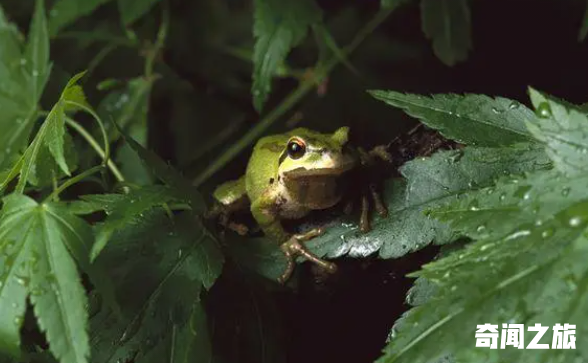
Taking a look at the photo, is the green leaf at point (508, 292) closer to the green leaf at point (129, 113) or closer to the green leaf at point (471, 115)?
the green leaf at point (471, 115)

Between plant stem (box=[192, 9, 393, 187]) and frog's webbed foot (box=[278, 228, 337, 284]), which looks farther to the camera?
plant stem (box=[192, 9, 393, 187])

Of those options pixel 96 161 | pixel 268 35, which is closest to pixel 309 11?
pixel 268 35

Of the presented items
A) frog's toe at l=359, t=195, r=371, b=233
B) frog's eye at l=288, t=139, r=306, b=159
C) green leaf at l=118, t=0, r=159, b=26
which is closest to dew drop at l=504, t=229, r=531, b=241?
frog's toe at l=359, t=195, r=371, b=233

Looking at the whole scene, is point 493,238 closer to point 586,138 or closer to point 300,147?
point 586,138

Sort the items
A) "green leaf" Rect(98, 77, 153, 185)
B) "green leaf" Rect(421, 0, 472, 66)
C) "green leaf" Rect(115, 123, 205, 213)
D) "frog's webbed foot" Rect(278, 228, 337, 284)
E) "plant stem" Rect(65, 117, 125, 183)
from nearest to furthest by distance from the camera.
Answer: "green leaf" Rect(115, 123, 205, 213), "frog's webbed foot" Rect(278, 228, 337, 284), "plant stem" Rect(65, 117, 125, 183), "green leaf" Rect(421, 0, 472, 66), "green leaf" Rect(98, 77, 153, 185)

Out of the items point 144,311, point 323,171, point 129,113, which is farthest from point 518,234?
point 129,113

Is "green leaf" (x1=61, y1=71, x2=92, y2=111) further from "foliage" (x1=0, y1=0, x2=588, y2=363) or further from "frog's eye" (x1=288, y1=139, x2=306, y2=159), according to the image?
"frog's eye" (x1=288, y1=139, x2=306, y2=159)
